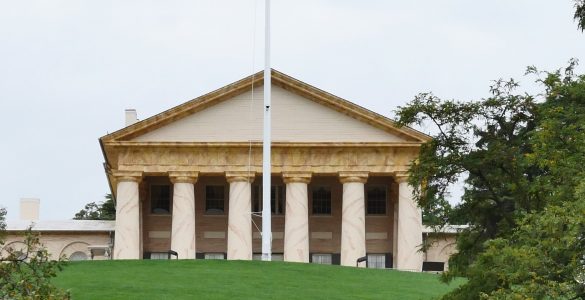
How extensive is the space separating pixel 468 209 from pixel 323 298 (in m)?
13.3

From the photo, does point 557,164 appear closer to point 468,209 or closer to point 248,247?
point 468,209

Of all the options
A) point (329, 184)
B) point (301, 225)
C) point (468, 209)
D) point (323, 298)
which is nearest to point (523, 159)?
point (468, 209)

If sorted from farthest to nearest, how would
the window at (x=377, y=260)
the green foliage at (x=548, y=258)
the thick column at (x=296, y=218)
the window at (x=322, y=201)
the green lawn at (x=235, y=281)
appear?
the window at (x=322, y=201), the window at (x=377, y=260), the thick column at (x=296, y=218), the green lawn at (x=235, y=281), the green foliage at (x=548, y=258)

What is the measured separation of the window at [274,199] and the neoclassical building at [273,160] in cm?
190

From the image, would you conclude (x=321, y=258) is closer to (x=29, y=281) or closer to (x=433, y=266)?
(x=433, y=266)

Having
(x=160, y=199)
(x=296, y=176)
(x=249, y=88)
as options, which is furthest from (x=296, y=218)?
(x=160, y=199)

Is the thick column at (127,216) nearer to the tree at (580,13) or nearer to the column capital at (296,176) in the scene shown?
the column capital at (296,176)

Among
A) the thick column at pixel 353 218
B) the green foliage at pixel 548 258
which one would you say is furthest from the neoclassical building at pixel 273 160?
the green foliage at pixel 548 258

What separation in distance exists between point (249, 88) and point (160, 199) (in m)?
8.87

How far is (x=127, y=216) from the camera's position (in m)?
70.9

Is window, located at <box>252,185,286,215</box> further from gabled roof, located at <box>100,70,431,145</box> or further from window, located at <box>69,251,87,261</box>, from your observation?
window, located at <box>69,251,87,261</box>

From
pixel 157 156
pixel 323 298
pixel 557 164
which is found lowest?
pixel 323 298

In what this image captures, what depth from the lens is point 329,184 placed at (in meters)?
75.6

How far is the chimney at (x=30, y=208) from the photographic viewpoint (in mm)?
90938
